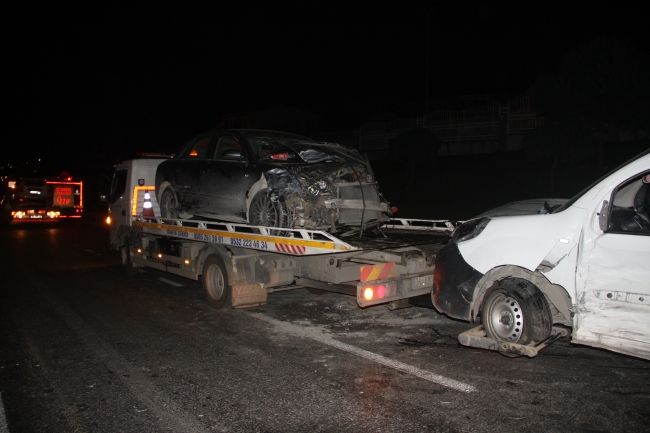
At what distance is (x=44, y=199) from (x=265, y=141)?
20084 millimetres

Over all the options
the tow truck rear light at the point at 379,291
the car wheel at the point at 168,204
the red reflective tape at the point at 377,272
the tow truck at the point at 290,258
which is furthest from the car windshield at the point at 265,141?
the tow truck rear light at the point at 379,291

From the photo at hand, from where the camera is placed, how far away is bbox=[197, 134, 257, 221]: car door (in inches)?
304

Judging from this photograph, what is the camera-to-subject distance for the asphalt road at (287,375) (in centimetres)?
404

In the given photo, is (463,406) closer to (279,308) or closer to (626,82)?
(279,308)

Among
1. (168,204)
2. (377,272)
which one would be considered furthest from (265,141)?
(377,272)

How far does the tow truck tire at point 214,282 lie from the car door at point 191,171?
132 cm

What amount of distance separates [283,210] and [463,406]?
364 cm

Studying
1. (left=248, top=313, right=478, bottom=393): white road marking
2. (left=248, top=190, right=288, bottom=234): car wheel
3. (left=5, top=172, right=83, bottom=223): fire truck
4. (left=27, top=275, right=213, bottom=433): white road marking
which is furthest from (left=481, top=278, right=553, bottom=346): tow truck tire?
(left=5, top=172, right=83, bottom=223): fire truck

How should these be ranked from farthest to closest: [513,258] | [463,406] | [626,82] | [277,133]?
[626,82], [277,133], [513,258], [463,406]

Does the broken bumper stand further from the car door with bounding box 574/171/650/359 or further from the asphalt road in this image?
the car door with bounding box 574/171/650/359

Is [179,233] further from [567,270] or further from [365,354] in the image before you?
[567,270]

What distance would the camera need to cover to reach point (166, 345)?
605cm

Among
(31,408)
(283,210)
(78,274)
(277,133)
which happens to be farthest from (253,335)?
(78,274)

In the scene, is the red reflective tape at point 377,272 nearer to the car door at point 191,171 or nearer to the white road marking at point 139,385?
the white road marking at point 139,385
